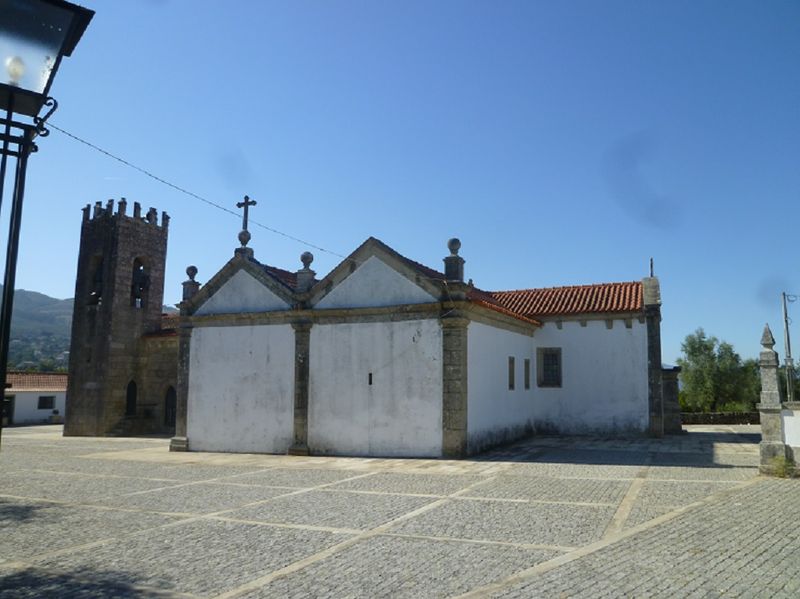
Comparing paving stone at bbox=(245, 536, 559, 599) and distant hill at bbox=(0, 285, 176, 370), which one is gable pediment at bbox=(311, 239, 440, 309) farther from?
distant hill at bbox=(0, 285, 176, 370)

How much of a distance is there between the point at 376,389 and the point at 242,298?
5.89m

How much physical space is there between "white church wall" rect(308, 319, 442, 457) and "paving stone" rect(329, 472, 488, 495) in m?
3.22

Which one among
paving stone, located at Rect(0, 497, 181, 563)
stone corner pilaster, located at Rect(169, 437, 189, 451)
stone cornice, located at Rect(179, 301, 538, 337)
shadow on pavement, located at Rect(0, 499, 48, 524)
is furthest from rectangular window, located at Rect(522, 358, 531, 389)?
shadow on pavement, located at Rect(0, 499, 48, 524)

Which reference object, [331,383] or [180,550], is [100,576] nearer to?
[180,550]

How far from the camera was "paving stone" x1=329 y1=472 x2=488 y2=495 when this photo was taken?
11781mm

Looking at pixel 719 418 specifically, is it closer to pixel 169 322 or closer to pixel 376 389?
pixel 376 389

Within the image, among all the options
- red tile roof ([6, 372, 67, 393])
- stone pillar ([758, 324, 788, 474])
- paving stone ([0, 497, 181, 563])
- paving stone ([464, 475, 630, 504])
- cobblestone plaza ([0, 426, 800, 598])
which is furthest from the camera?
red tile roof ([6, 372, 67, 393])

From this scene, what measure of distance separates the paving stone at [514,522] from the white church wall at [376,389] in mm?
6728

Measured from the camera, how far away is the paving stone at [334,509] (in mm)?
9062

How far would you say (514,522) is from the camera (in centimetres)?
881

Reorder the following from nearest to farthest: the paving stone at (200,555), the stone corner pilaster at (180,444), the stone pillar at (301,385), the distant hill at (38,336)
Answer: the paving stone at (200,555), the stone pillar at (301,385), the stone corner pilaster at (180,444), the distant hill at (38,336)

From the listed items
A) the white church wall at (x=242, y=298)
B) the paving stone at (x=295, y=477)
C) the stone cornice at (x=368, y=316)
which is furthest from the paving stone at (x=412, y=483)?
the white church wall at (x=242, y=298)

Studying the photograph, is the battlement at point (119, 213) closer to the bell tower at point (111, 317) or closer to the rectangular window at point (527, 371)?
the bell tower at point (111, 317)

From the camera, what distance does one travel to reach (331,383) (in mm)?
18453
